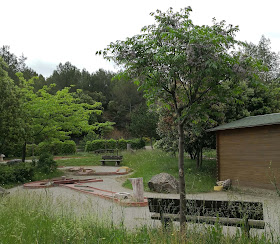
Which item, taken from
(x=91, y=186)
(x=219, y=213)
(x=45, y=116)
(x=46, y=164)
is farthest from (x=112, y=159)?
(x=219, y=213)

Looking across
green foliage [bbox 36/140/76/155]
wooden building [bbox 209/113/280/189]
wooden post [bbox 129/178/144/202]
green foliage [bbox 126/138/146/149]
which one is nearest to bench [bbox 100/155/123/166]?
green foliage [bbox 36/140/76/155]

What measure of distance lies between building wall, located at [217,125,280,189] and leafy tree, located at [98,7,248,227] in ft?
19.8

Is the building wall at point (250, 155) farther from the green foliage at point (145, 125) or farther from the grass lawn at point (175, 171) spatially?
the green foliage at point (145, 125)

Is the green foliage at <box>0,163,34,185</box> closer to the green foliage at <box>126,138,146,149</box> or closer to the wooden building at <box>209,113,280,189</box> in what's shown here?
the wooden building at <box>209,113,280,189</box>

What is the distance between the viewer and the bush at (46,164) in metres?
16.2

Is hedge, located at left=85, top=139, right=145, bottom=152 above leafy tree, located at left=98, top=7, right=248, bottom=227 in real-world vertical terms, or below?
below

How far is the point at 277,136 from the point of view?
10.4 m

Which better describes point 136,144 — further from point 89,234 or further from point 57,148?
point 89,234

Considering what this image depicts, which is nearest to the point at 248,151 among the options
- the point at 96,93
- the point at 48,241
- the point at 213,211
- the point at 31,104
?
the point at 213,211

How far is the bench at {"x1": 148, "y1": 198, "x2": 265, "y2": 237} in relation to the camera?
4398mm

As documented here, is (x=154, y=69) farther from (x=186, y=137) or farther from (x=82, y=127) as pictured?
(x=82, y=127)

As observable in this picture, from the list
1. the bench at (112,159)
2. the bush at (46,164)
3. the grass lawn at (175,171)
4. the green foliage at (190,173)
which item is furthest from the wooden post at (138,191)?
the bench at (112,159)

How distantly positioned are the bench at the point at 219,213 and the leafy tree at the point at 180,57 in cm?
30

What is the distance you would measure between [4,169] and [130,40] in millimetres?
10901
